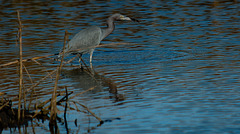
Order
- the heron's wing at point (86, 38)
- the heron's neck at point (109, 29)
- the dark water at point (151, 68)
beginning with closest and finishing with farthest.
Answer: the dark water at point (151, 68) → the heron's wing at point (86, 38) → the heron's neck at point (109, 29)

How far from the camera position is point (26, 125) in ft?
22.4

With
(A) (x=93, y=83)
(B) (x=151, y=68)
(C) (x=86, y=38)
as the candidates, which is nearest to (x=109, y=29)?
(C) (x=86, y=38)

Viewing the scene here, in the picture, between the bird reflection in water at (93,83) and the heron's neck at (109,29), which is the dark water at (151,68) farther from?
the heron's neck at (109,29)

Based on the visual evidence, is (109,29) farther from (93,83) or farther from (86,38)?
(93,83)

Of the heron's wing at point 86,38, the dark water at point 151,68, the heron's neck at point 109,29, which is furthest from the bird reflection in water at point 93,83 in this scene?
the heron's neck at point 109,29

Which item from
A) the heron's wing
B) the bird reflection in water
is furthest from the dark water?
the heron's wing

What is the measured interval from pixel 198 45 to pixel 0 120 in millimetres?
7530

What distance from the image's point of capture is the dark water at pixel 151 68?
6906 millimetres

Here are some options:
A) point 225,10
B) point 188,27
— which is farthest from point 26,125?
point 225,10

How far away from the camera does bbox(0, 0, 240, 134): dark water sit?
691cm

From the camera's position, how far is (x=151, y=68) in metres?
10.5

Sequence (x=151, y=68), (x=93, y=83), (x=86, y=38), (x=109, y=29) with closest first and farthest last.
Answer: (x=93, y=83)
(x=151, y=68)
(x=86, y=38)
(x=109, y=29)

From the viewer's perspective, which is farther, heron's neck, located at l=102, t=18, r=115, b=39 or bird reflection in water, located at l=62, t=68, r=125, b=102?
heron's neck, located at l=102, t=18, r=115, b=39

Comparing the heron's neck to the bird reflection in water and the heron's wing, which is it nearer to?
the heron's wing
